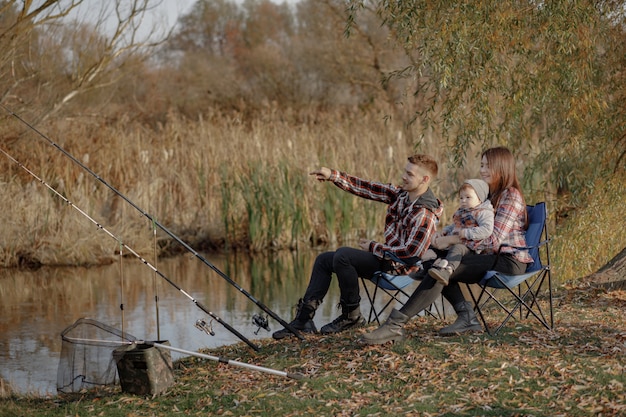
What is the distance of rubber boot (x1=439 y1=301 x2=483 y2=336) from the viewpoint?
5.41 metres

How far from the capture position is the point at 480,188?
5.62 meters

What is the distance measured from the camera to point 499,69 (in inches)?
290

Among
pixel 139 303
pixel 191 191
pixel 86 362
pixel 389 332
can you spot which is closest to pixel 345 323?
pixel 389 332

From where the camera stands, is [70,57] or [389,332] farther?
[70,57]

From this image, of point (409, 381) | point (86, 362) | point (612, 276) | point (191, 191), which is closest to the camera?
point (409, 381)

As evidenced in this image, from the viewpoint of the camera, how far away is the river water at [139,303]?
7488mm

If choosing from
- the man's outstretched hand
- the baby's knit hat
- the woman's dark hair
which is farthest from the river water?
the woman's dark hair

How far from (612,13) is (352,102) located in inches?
786

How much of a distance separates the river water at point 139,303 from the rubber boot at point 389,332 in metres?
1.97

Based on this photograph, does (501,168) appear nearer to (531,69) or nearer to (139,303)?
(531,69)

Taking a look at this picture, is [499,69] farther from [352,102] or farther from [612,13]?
[352,102]

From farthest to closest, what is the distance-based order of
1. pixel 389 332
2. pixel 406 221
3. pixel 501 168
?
1. pixel 406 221
2. pixel 501 168
3. pixel 389 332

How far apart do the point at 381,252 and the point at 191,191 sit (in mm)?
8664

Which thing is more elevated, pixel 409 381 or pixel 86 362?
pixel 86 362
